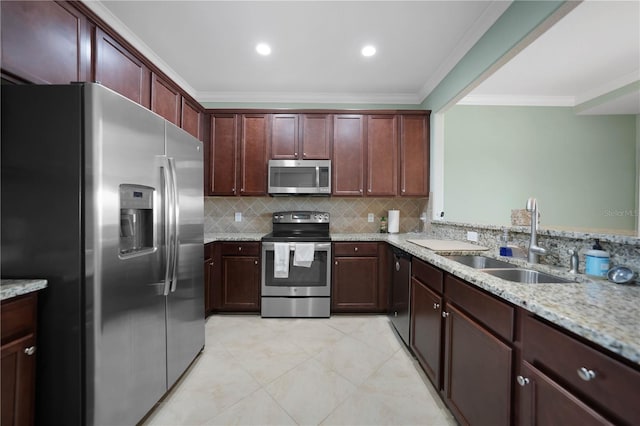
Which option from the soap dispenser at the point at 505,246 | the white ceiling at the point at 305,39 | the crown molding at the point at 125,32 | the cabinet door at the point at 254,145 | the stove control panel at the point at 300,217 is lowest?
the soap dispenser at the point at 505,246

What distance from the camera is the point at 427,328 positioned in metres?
1.80

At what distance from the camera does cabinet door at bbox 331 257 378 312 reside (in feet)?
9.61

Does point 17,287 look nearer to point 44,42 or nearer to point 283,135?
point 44,42

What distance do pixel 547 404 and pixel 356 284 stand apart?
2125 mm

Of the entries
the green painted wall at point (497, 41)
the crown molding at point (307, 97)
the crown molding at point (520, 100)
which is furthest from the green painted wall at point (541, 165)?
the green painted wall at point (497, 41)

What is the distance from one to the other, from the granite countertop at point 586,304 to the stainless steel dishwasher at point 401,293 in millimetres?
871

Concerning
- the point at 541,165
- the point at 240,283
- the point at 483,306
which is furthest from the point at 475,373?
the point at 541,165

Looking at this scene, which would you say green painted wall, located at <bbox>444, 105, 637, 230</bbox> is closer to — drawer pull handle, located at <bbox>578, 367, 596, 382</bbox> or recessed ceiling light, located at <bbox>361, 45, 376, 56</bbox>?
recessed ceiling light, located at <bbox>361, 45, 376, 56</bbox>

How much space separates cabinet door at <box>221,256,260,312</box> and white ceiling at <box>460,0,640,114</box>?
11.7 feet

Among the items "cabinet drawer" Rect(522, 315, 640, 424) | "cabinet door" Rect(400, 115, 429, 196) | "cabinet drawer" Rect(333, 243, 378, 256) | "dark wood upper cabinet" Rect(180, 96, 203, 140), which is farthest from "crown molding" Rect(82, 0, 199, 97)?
"cabinet drawer" Rect(522, 315, 640, 424)

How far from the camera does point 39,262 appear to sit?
3.72ft

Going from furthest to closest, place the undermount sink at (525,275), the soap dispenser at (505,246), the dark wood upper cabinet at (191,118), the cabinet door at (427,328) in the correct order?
the dark wood upper cabinet at (191,118) < the soap dispenser at (505,246) < the cabinet door at (427,328) < the undermount sink at (525,275)

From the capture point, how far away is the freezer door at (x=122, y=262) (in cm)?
112

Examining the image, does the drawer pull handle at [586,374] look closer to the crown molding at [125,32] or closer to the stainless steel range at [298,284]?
the stainless steel range at [298,284]
